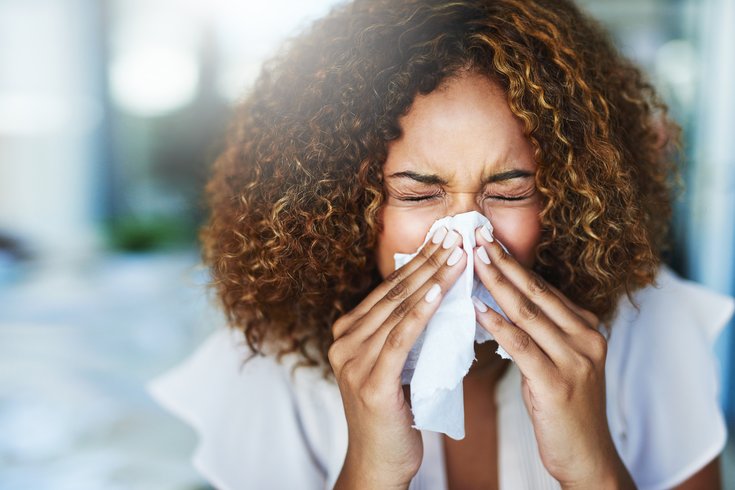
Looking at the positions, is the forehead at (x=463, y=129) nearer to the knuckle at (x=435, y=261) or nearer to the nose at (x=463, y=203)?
the nose at (x=463, y=203)

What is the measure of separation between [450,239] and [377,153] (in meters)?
0.23

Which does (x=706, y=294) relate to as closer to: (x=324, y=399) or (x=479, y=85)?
(x=479, y=85)

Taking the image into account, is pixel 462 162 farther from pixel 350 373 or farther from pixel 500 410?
pixel 500 410

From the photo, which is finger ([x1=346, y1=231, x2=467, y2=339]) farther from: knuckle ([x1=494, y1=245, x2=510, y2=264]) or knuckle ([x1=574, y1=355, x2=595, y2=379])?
knuckle ([x1=574, y1=355, x2=595, y2=379])

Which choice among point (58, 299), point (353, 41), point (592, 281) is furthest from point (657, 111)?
point (58, 299)

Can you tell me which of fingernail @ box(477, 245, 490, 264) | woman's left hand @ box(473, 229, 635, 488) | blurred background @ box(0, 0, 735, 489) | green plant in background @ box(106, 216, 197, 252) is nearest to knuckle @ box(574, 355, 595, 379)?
woman's left hand @ box(473, 229, 635, 488)

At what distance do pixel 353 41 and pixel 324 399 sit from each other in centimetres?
77

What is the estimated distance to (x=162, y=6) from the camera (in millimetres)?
7680

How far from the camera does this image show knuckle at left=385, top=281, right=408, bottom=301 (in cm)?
112

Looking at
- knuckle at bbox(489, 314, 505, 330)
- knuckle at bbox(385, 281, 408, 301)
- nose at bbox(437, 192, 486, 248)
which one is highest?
nose at bbox(437, 192, 486, 248)

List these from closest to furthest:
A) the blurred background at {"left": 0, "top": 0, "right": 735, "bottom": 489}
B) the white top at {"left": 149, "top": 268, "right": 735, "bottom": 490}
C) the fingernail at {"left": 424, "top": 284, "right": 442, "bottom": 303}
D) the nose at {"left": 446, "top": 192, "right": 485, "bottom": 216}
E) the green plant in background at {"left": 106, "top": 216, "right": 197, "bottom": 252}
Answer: the fingernail at {"left": 424, "top": 284, "right": 442, "bottom": 303} < the nose at {"left": 446, "top": 192, "right": 485, "bottom": 216} < the white top at {"left": 149, "top": 268, "right": 735, "bottom": 490} < the blurred background at {"left": 0, "top": 0, "right": 735, "bottom": 489} < the green plant in background at {"left": 106, "top": 216, "right": 197, "bottom": 252}

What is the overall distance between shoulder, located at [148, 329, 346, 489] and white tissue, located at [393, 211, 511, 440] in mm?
385

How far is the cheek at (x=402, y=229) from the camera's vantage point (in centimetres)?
123

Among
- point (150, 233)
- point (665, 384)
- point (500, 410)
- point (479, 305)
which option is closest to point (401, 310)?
point (479, 305)
